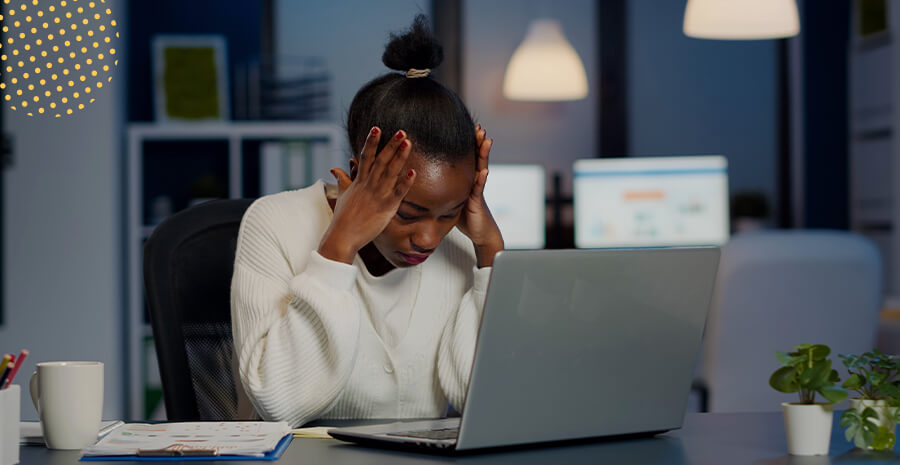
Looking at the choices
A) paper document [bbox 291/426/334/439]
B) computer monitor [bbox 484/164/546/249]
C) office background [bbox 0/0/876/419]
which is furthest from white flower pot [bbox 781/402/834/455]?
office background [bbox 0/0/876/419]

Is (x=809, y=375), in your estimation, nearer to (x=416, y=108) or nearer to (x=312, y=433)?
(x=312, y=433)

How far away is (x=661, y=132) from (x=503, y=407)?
3.51m

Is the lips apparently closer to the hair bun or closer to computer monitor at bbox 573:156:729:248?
the hair bun

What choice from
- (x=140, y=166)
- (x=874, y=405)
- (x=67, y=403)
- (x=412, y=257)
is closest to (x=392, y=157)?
(x=412, y=257)

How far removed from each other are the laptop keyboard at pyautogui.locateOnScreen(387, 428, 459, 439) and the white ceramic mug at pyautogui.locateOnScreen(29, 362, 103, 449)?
29cm

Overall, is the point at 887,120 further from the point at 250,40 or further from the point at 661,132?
the point at 250,40

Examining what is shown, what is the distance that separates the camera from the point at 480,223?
140cm

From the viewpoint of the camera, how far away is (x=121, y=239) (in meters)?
3.67

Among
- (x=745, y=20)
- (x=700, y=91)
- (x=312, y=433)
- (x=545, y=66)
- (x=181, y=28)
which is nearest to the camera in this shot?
(x=312, y=433)

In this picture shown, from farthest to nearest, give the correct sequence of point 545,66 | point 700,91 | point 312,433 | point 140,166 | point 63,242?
point 700,91, point 545,66, point 140,166, point 63,242, point 312,433

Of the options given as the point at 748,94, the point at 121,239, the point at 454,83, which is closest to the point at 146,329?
the point at 121,239

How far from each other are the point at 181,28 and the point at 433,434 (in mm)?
3321

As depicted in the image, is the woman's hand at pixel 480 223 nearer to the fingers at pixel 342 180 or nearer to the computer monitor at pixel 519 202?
the fingers at pixel 342 180

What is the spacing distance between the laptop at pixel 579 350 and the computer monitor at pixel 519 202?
9.57 ft
